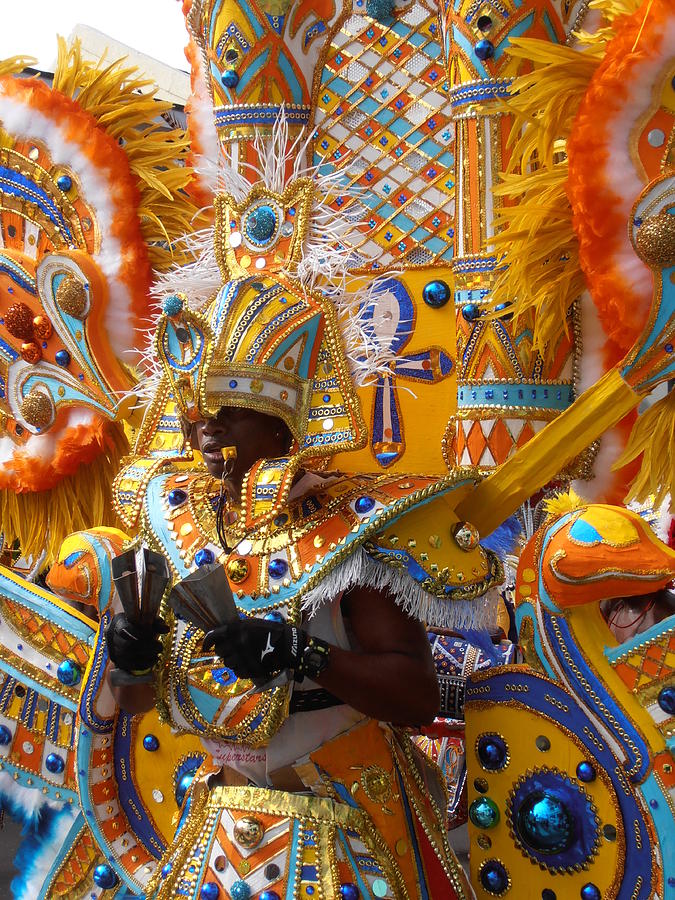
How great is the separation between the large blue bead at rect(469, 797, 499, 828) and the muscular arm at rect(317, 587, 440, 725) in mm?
268

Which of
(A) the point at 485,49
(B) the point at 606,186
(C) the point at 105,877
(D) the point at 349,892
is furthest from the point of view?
(A) the point at 485,49

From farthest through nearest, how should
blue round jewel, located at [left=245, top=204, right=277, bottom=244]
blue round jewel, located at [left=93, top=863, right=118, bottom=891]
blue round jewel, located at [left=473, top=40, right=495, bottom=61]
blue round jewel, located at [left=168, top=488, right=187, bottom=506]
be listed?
blue round jewel, located at [left=473, top=40, right=495, bottom=61] < blue round jewel, located at [left=93, top=863, right=118, bottom=891] < blue round jewel, located at [left=245, top=204, right=277, bottom=244] < blue round jewel, located at [left=168, top=488, right=187, bottom=506]

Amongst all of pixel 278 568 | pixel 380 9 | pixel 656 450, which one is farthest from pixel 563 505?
pixel 380 9

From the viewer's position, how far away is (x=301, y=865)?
2.03m

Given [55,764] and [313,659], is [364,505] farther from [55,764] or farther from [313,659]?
[55,764]

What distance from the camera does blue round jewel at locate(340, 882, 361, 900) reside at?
2.02 metres

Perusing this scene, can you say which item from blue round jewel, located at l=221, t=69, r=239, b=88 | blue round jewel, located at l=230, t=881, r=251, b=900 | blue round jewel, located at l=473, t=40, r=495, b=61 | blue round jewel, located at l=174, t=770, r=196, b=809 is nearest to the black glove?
blue round jewel, located at l=230, t=881, r=251, b=900

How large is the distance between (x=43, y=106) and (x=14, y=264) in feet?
1.60

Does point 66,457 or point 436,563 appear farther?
point 66,457

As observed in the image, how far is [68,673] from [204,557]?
66 cm

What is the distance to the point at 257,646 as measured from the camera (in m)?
1.90

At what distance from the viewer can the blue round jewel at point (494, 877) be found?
228 centimetres

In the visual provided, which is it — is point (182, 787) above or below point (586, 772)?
below

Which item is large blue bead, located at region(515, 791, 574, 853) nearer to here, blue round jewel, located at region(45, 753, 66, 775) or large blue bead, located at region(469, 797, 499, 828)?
large blue bead, located at region(469, 797, 499, 828)
